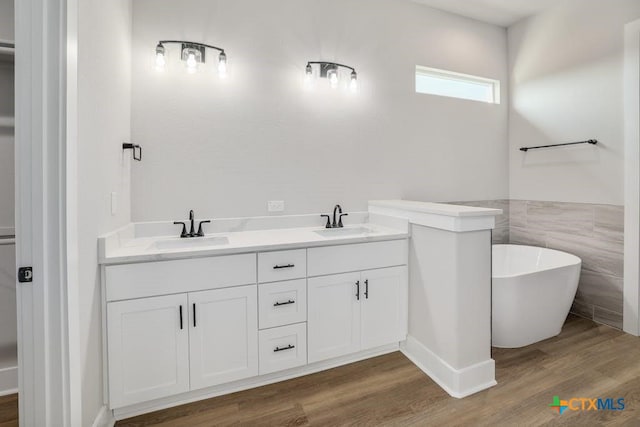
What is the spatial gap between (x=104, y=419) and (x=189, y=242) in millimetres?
994

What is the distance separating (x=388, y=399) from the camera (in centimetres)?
171

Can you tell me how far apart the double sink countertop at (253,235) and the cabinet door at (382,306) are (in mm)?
264

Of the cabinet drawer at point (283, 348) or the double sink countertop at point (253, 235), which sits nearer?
the double sink countertop at point (253, 235)

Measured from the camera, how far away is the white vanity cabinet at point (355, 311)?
1.92 meters

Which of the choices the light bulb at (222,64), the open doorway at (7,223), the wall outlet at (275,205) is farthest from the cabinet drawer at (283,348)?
the light bulb at (222,64)

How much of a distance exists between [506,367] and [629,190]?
5.82ft

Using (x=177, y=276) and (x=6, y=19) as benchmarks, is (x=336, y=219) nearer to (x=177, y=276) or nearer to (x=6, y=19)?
(x=177, y=276)

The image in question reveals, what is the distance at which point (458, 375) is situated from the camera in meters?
1.75

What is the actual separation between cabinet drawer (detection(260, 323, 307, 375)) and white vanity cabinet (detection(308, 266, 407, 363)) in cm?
6

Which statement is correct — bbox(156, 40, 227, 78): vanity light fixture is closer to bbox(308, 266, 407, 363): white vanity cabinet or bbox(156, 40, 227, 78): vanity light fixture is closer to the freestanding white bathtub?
bbox(308, 266, 407, 363): white vanity cabinet

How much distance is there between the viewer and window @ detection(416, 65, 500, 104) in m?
2.98

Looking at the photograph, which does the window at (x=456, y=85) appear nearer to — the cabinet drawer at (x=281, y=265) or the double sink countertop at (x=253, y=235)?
the double sink countertop at (x=253, y=235)

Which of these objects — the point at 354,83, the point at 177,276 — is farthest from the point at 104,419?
the point at 354,83

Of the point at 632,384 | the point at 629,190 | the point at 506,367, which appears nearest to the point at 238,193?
the point at 506,367
